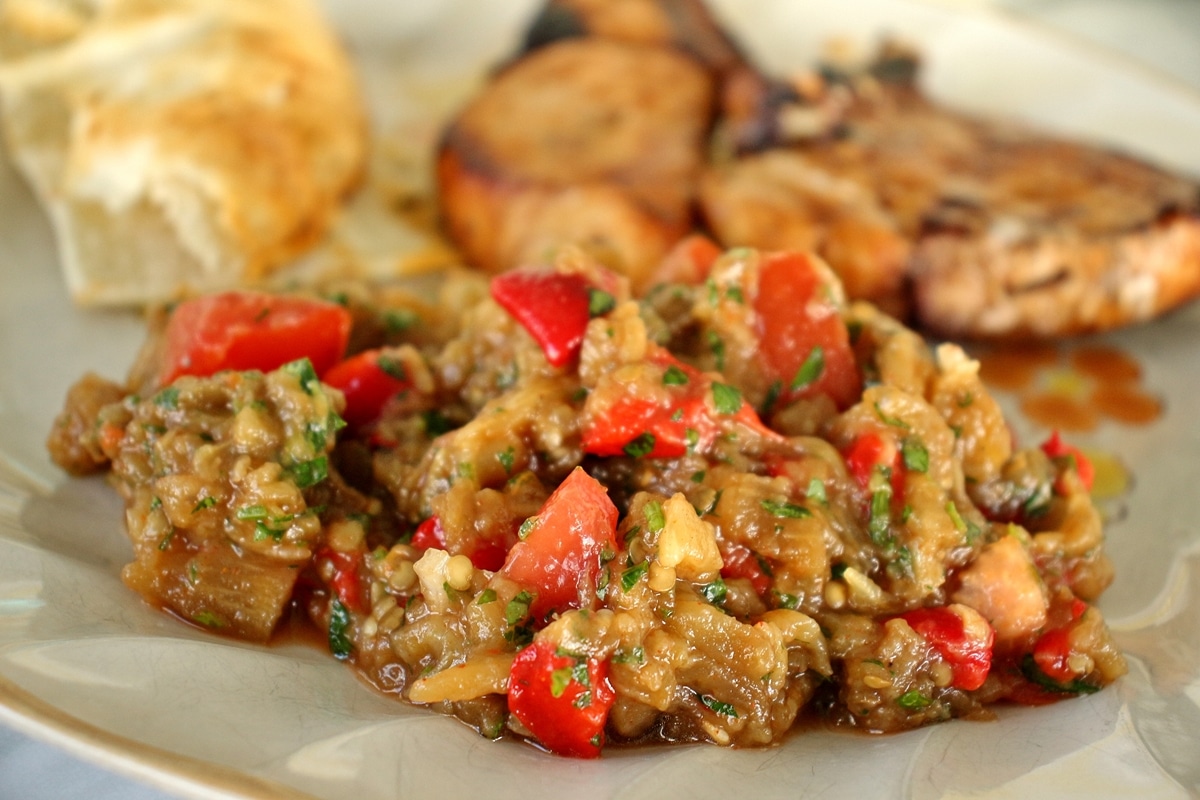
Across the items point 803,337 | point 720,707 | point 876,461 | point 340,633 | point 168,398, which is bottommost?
point 340,633

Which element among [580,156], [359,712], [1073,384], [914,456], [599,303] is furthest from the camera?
[580,156]

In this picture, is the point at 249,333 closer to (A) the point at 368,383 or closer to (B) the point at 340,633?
(A) the point at 368,383

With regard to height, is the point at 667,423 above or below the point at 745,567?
above

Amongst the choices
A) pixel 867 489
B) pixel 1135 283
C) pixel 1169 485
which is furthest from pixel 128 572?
pixel 1135 283

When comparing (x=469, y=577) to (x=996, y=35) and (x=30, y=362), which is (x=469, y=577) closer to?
(x=30, y=362)

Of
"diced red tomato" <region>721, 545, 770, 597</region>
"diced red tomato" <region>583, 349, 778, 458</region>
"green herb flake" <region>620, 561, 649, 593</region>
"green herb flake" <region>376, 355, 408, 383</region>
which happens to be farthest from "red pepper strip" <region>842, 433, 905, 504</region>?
"green herb flake" <region>376, 355, 408, 383</region>

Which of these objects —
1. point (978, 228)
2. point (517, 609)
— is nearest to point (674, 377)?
point (517, 609)
